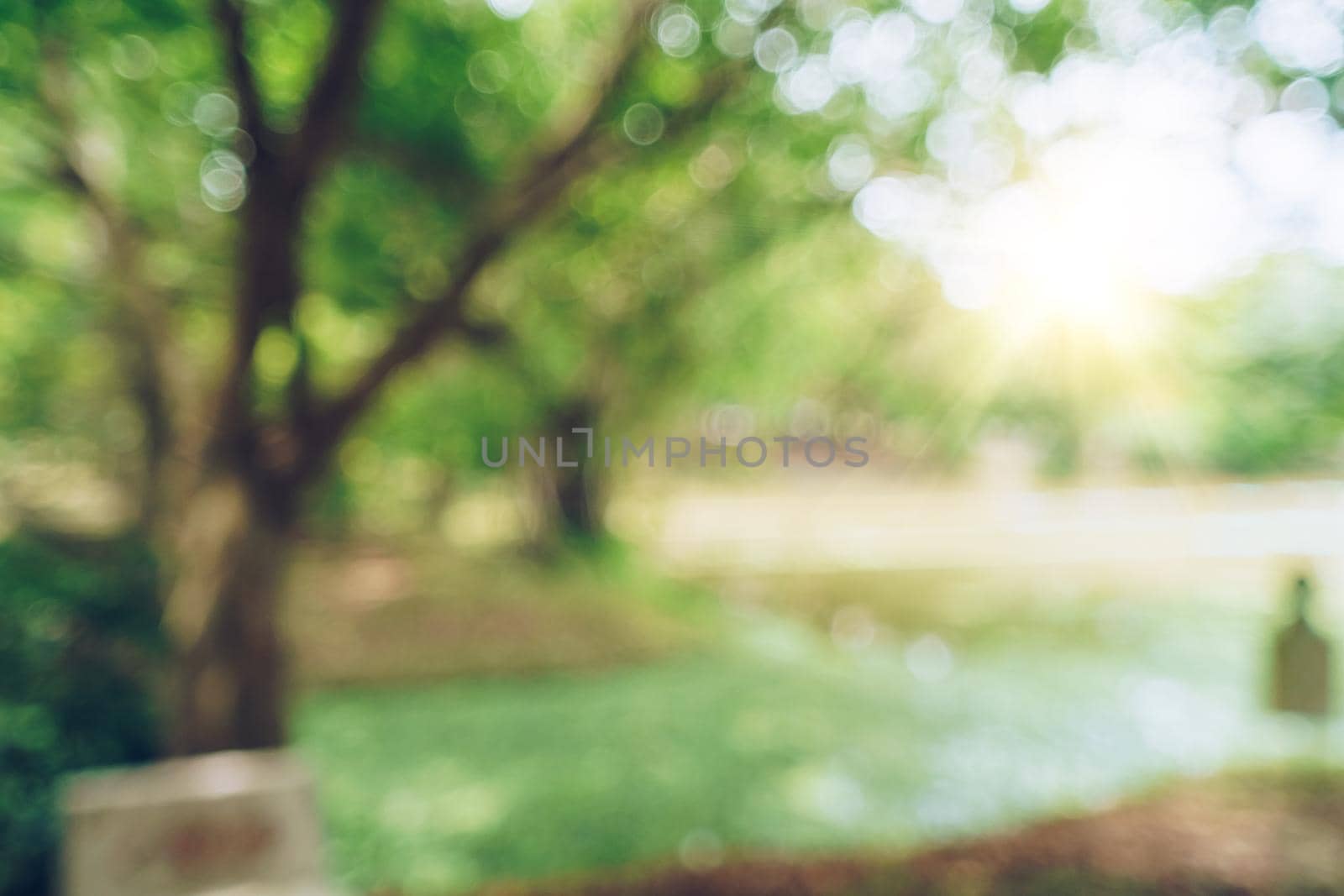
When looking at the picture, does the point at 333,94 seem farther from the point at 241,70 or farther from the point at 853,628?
the point at 853,628

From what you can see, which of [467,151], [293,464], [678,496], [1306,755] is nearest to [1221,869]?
[1306,755]

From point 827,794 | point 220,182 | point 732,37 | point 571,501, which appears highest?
point 732,37

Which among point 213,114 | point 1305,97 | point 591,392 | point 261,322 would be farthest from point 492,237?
point 591,392

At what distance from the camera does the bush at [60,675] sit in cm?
335

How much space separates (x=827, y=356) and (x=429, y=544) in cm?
673

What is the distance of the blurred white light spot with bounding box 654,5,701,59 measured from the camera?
4.45 metres

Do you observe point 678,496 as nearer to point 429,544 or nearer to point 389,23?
point 429,544

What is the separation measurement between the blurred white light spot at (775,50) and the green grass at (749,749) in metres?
4.40

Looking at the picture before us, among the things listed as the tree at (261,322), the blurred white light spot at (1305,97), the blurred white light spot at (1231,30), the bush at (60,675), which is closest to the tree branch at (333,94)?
the tree at (261,322)

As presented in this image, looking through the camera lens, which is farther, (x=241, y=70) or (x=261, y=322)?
(x=261, y=322)

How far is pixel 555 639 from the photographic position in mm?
9117

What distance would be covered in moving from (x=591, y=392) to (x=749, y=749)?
551cm

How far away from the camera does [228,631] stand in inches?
148

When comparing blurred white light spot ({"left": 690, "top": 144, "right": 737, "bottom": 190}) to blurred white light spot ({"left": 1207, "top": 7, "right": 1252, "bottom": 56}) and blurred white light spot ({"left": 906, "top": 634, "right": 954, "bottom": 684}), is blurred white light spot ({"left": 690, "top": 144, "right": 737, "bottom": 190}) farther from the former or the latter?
blurred white light spot ({"left": 906, "top": 634, "right": 954, "bottom": 684})
